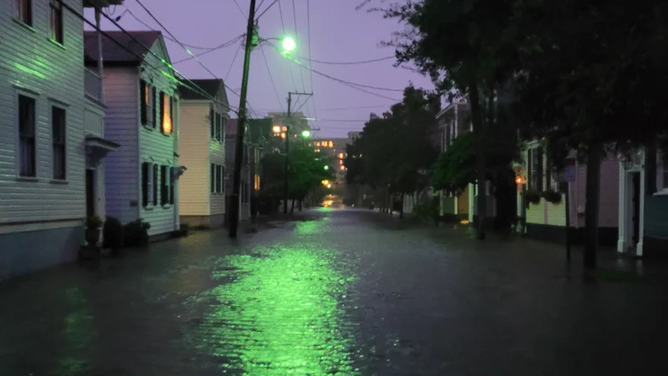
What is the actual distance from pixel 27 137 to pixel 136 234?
300 inches

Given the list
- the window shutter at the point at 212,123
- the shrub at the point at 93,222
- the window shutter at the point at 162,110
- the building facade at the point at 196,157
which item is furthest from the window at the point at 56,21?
the window shutter at the point at 212,123

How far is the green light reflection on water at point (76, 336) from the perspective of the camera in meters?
6.89

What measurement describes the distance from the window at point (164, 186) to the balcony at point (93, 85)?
7999 mm

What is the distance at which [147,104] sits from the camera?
25500mm

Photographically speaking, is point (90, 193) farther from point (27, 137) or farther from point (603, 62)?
point (603, 62)

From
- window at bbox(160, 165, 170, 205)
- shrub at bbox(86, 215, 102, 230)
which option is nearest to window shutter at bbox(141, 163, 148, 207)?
window at bbox(160, 165, 170, 205)

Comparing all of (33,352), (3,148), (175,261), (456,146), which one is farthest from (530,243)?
(33,352)

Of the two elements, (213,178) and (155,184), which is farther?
(213,178)

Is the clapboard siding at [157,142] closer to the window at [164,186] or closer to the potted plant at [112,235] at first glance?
the window at [164,186]

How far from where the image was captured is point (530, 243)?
25109mm

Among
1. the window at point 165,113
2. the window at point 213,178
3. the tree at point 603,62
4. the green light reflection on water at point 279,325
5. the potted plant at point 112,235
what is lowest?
the green light reflection on water at point 279,325

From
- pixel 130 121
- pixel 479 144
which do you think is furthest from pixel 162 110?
pixel 479 144

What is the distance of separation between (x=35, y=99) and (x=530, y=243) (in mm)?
17717

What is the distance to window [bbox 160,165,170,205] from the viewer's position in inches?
1105
